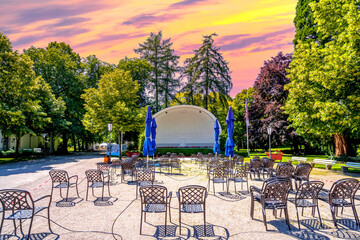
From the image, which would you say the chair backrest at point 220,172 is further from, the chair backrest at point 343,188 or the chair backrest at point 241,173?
the chair backrest at point 343,188

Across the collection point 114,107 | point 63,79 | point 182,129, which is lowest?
point 182,129

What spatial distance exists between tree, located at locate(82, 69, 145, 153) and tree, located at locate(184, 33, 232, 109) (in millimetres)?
12361

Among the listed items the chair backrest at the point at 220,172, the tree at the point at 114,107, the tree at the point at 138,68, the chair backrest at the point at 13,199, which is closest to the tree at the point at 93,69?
the tree at the point at 138,68

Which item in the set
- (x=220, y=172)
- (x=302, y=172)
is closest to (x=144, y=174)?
(x=220, y=172)

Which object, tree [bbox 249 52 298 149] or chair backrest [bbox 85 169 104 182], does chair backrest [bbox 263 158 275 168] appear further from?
tree [bbox 249 52 298 149]

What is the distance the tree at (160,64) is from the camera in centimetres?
3358

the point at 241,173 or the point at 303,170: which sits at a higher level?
the point at 303,170

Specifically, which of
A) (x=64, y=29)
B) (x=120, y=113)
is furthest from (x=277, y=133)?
(x=64, y=29)

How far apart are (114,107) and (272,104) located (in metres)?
17.4

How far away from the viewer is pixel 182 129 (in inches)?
1257

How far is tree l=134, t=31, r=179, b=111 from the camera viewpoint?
33.6 meters

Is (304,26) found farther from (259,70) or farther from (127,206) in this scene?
(127,206)

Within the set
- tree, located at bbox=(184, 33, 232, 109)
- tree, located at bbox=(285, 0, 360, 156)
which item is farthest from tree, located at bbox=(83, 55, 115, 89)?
tree, located at bbox=(285, 0, 360, 156)

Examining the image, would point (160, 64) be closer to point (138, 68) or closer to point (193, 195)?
point (138, 68)
